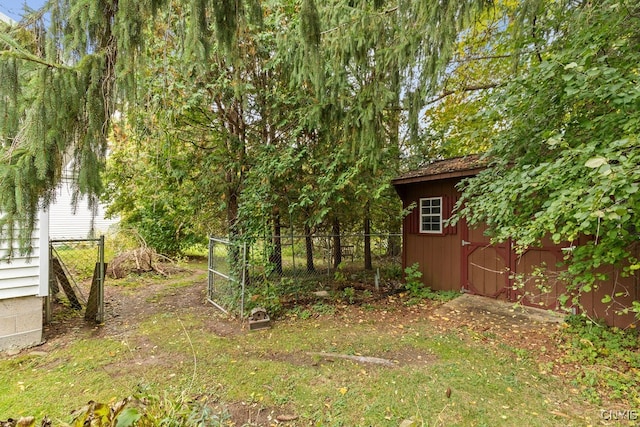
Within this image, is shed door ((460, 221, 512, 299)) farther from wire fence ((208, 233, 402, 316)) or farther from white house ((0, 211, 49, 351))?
white house ((0, 211, 49, 351))

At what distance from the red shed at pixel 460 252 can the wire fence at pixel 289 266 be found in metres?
0.89

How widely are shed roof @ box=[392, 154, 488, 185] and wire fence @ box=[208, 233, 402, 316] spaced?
1.42 meters

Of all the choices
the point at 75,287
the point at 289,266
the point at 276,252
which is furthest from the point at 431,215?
the point at 75,287

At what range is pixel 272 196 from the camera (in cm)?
572

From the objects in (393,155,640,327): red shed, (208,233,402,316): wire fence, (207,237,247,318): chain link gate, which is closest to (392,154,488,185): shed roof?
(393,155,640,327): red shed

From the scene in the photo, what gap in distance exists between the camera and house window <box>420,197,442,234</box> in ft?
22.6

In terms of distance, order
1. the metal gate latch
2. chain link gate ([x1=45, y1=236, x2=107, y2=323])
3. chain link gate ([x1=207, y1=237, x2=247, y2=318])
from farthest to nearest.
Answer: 1. chain link gate ([x1=207, y1=237, x2=247, y2=318])
2. chain link gate ([x1=45, y1=236, x2=107, y2=323])
3. the metal gate latch

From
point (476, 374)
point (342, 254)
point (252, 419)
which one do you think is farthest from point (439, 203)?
point (252, 419)

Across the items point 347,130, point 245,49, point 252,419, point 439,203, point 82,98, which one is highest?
point 245,49

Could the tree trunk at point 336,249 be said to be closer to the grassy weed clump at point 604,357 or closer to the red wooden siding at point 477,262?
the red wooden siding at point 477,262

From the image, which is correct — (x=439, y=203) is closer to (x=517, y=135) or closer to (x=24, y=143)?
(x=517, y=135)

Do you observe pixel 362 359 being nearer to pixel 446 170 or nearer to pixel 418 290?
pixel 418 290

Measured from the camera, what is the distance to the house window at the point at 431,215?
271 inches

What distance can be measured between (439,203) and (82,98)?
644 cm
